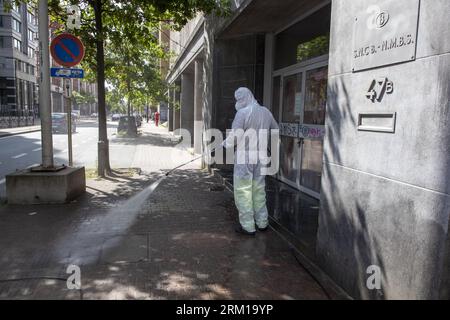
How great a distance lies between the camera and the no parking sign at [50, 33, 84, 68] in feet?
24.4

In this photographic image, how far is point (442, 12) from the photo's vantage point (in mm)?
2406

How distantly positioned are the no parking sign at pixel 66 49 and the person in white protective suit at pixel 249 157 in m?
4.27

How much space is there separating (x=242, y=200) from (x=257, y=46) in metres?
5.55

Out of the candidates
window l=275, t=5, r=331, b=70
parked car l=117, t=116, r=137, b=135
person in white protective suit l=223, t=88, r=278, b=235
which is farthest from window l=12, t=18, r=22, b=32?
person in white protective suit l=223, t=88, r=278, b=235

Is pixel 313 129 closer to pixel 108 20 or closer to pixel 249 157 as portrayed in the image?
pixel 249 157

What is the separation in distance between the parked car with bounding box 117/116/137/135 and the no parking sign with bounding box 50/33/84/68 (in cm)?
1672

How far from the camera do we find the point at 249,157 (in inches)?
194

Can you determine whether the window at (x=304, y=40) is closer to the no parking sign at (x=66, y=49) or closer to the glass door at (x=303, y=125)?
the glass door at (x=303, y=125)

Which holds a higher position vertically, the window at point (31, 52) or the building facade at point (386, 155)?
the window at point (31, 52)

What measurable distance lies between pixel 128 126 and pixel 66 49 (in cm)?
1708

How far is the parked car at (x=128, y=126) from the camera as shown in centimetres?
2415

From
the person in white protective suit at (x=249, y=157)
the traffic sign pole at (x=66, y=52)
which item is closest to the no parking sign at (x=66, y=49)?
the traffic sign pole at (x=66, y=52)
